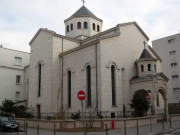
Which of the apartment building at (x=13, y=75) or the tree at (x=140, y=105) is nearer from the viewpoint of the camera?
the tree at (x=140, y=105)

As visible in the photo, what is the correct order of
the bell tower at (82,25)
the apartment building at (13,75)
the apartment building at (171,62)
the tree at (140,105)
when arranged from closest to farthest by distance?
the tree at (140,105)
the apartment building at (13,75)
the bell tower at (82,25)
the apartment building at (171,62)

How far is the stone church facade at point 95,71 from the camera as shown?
2423 centimetres

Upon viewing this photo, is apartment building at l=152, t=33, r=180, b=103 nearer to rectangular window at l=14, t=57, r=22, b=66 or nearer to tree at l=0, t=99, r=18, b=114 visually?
rectangular window at l=14, t=57, r=22, b=66

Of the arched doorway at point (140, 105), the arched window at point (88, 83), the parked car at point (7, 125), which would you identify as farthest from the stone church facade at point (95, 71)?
the parked car at point (7, 125)

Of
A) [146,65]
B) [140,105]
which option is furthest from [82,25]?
[140,105]

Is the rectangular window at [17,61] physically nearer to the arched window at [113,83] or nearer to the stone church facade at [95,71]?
the stone church facade at [95,71]

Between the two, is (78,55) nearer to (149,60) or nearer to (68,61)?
(68,61)

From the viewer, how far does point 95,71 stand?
2433 centimetres

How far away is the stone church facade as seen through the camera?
24.2 metres

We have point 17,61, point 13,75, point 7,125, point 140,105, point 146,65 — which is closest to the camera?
point 7,125

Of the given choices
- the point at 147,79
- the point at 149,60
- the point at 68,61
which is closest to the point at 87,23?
the point at 68,61

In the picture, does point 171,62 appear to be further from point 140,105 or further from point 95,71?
point 95,71

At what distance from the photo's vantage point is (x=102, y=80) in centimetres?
2362

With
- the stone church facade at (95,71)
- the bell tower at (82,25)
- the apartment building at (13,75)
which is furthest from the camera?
the bell tower at (82,25)
